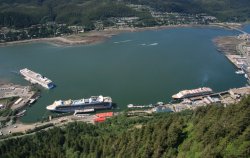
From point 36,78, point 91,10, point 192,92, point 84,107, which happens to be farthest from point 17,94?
point 91,10

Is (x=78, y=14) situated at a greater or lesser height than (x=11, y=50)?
greater

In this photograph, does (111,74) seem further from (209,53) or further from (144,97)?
(209,53)

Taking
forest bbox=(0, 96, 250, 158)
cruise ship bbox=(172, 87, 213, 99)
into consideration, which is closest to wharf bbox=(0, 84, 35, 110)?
forest bbox=(0, 96, 250, 158)

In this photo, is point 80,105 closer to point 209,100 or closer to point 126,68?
point 126,68

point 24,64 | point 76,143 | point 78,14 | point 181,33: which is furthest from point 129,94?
point 78,14

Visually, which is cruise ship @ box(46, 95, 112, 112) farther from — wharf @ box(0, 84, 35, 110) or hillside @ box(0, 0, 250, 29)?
hillside @ box(0, 0, 250, 29)

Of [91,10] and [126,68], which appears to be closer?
[126,68]
